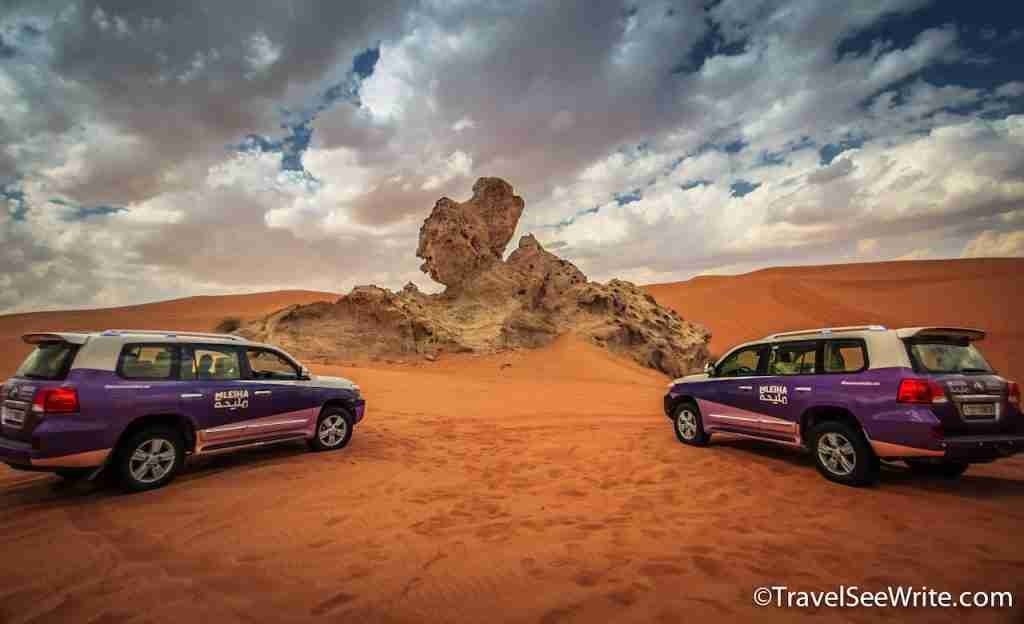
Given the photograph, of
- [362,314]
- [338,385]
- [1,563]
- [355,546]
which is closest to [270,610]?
[355,546]

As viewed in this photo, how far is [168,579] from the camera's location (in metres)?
3.46

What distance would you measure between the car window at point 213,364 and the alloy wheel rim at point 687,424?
699 cm

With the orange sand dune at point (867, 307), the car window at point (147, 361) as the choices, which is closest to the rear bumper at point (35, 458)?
the car window at point (147, 361)

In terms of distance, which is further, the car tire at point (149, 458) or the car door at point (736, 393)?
the car door at point (736, 393)

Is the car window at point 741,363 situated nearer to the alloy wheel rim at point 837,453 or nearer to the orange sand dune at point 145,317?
the alloy wheel rim at point 837,453

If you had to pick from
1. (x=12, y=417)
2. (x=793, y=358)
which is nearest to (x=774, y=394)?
(x=793, y=358)

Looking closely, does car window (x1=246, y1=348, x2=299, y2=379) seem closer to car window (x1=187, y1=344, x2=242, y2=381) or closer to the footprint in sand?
car window (x1=187, y1=344, x2=242, y2=381)

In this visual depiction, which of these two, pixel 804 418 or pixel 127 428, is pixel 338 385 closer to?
pixel 127 428

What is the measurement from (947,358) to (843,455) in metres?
1.58

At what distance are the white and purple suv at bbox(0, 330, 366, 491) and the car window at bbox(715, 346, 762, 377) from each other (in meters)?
6.61

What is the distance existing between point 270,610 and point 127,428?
378 centimetres

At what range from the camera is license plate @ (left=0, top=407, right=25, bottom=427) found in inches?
197

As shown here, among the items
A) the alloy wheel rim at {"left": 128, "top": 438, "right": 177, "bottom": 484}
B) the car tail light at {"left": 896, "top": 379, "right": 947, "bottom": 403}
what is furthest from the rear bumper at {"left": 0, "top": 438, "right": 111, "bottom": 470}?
the car tail light at {"left": 896, "top": 379, "right": 947, "bottom": 403}

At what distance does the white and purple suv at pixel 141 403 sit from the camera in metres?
4.96
